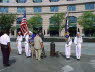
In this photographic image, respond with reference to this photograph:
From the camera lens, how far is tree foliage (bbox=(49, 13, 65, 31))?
6962cm

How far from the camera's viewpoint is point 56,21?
232ft

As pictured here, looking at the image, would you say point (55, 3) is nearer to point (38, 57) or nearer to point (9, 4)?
point (9, 4)

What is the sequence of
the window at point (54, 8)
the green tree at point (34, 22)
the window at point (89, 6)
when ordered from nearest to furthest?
the green tree at point (34, 22)
the window at point (89, 6)
the window at point (54, 8)


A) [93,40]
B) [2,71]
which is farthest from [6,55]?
[93,40]

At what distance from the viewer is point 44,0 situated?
76.1 m

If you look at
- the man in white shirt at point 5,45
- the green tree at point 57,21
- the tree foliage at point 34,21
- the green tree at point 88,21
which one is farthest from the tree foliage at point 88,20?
the man in white shirt at point 5,45

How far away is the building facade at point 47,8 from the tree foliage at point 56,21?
5.81ft

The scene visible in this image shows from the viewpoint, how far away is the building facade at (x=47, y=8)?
72.2m

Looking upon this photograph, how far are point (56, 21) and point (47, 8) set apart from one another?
666 cm

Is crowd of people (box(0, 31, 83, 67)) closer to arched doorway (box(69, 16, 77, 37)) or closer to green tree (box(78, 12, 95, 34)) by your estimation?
green tree (box(78, 12, 95, 34))

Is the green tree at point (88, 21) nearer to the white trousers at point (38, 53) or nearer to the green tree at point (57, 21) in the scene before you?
the green tree at point (57, 21)

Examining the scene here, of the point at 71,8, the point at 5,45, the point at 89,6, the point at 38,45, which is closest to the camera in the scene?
the point at 5,45

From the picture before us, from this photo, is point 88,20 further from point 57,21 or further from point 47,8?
point 47,8

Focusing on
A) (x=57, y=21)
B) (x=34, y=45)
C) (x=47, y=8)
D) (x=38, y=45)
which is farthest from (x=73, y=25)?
(x=38, y=45)
